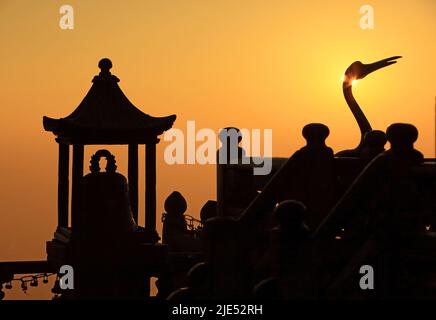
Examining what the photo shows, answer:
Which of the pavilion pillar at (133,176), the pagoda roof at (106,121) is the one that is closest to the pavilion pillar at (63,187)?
the pagoda roof at (106,121)

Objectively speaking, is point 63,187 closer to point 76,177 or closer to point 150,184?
point 76,177

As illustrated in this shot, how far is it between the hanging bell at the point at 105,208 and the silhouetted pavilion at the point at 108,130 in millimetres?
2796

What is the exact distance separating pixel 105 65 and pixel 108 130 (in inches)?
52.7

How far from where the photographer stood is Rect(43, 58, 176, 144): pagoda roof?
1633cm

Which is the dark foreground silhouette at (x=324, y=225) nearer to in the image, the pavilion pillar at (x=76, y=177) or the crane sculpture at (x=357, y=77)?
the crane sculpture at (x=357, y=77)

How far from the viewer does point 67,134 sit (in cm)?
1628

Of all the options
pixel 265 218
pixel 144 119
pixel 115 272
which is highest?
pixel 144 119

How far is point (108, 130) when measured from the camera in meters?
16.5

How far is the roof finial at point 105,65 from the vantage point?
17.2m

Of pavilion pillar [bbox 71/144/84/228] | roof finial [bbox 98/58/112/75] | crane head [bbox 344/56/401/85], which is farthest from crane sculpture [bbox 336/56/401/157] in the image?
roof finial [bbox 98/58/112/75]

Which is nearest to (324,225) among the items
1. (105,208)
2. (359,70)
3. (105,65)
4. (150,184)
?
(105,208)
